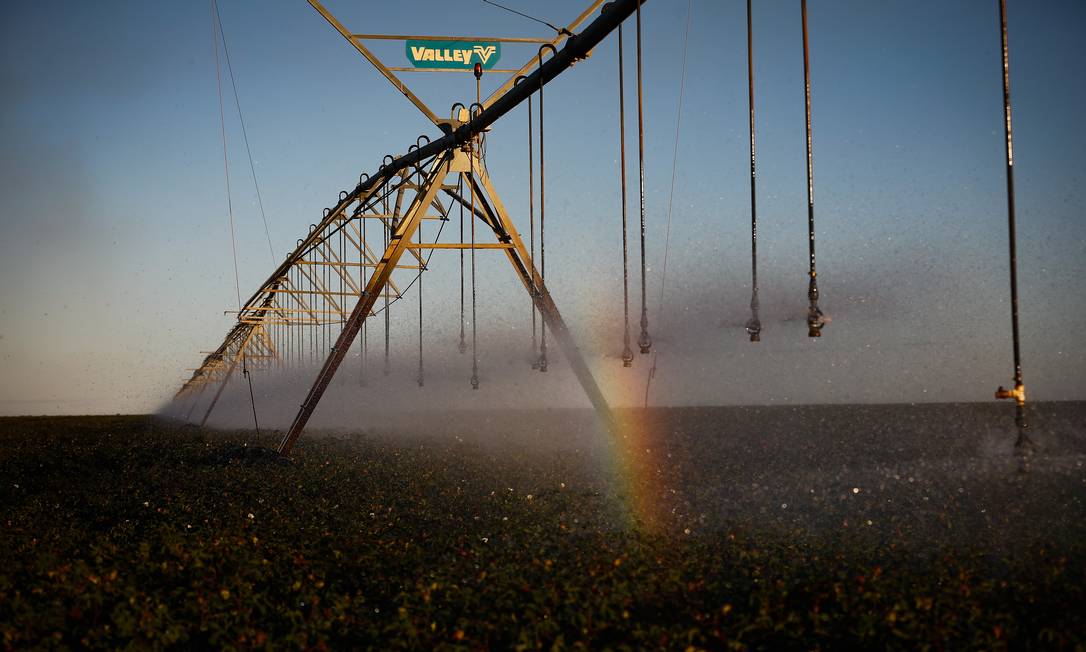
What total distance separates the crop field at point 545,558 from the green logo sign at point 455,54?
28.8 feet

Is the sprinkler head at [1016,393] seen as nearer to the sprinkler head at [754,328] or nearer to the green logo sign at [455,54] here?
the sprinkler head at [754,328]

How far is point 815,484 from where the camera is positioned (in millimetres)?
16484

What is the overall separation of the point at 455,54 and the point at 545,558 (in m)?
12.2

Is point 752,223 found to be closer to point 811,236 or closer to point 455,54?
point 811,236

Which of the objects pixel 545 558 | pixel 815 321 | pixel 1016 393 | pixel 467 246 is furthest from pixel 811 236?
pixel 467 246

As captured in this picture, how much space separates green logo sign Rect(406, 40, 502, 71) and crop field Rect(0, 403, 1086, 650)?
28.8ft

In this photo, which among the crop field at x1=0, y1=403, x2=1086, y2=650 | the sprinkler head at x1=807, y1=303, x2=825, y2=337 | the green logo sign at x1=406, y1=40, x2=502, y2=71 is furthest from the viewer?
the green logo sign at x1=406, y1=40, x2=502, y2=71

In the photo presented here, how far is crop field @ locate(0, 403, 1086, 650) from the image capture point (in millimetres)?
7898

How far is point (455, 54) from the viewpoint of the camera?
61.2 feet

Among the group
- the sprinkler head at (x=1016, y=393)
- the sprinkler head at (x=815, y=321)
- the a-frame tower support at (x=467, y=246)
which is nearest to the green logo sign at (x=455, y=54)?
the a-frame tower support at (x=467, y=246)

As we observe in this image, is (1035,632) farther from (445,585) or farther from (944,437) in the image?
(944,437)

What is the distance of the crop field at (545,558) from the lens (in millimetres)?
7898

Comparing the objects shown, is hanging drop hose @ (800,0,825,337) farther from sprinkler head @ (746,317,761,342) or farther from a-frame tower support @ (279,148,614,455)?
a-frame tower support @ (279,148,614,455)

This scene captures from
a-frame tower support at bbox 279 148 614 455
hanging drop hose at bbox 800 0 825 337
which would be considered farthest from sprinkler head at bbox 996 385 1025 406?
a-frame tower support at bbox 279 148 614 455
